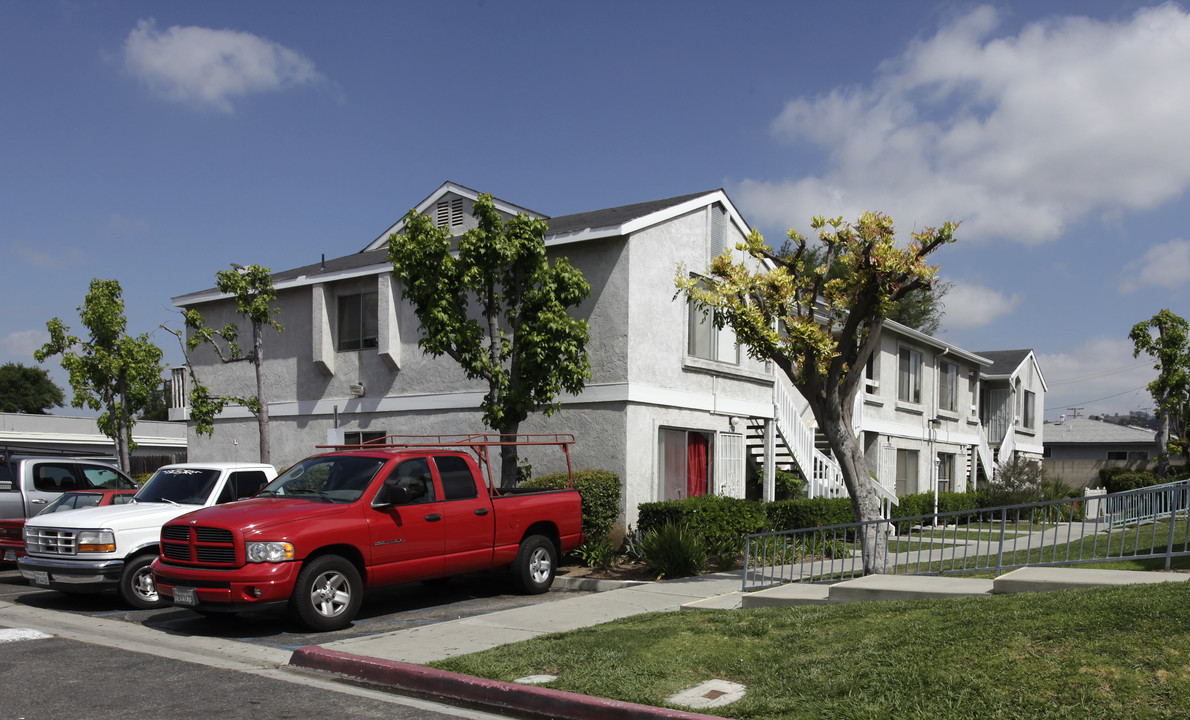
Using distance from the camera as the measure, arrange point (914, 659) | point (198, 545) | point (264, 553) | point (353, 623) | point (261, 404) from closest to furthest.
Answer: point (914, 659)
point (264, 553)
point (198, 545)
point (353, 623)
point (261, 404)

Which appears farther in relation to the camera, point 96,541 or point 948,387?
point 948,387

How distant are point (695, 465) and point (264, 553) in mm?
9674

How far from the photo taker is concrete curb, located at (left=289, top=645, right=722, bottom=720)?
6473 millimetres

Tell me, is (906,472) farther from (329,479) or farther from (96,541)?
(96,541)

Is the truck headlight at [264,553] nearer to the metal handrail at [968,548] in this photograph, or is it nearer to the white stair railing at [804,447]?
the metal handrail at [968,548]

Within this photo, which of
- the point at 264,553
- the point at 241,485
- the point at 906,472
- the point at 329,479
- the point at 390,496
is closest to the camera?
the point at 264,553

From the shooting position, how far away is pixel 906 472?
27438 mm

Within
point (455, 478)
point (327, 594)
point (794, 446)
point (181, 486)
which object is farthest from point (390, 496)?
point (794, 446)

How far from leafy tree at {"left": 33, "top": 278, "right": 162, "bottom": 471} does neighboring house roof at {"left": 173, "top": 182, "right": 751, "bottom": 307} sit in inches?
80.1

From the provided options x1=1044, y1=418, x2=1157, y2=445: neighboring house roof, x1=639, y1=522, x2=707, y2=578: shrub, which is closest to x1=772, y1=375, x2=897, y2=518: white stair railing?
x1=639, y1=522, x2=707, y2=578: shrub

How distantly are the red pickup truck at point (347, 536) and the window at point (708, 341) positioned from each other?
601 cm

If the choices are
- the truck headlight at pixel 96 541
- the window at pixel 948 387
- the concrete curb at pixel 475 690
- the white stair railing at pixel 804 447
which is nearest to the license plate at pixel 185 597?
the concrete curb at pixel 475 690

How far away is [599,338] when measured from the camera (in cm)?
1600

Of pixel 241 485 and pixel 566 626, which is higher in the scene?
pixel 241 485
